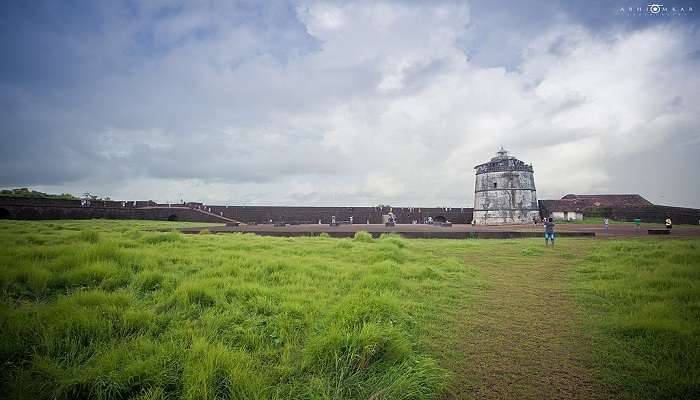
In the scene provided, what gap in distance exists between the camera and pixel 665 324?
3.51 meters

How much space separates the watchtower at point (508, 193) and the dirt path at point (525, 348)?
75.9ft

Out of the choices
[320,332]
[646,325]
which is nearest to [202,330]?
[320,332]

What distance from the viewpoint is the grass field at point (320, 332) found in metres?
2.55

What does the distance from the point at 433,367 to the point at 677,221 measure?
2891cm

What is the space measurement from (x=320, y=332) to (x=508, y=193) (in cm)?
2717

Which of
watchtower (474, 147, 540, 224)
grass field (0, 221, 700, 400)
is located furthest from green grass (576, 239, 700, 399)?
watchtower (474, 147, 540, 224)

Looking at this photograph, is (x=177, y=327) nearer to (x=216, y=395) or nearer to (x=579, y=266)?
(x=216, y=395)

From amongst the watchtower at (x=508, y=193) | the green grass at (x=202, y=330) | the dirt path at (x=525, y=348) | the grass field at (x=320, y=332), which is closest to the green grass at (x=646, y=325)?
the grass field at (x=320, y=332)

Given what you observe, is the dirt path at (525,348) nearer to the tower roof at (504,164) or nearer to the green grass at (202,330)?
the green grass at (202,330)

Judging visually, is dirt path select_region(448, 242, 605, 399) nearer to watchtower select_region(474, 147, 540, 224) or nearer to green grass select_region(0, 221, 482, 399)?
green grass select_region(0, 221, 482, 399)

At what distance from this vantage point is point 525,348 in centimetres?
333

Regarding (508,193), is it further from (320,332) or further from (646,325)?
(320,332)

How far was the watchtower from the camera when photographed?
27109 mm

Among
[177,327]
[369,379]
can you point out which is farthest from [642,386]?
[177,327]
